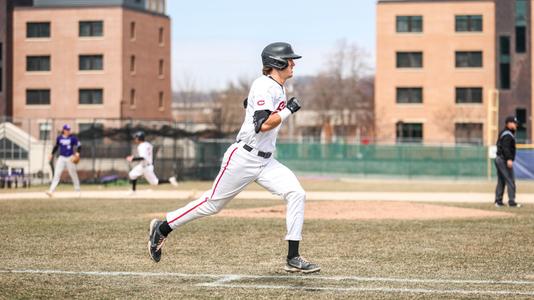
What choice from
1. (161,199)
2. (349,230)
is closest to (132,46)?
(161,199)

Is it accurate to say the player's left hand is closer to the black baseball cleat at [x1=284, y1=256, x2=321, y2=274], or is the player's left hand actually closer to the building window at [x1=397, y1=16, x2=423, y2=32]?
the black baseball cleat at [x1=284, y1=256, x2=321, y2=274]

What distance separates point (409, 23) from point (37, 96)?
101ft

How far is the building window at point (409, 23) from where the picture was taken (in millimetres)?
74062

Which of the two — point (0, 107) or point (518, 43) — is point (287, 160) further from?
point (0, 107)

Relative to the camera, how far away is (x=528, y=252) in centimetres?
1257

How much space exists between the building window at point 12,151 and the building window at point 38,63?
3181cm

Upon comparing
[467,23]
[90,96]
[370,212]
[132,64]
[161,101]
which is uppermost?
[467,23]

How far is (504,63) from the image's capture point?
241ft

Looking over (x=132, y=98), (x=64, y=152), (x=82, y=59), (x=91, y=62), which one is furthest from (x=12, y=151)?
(x=132, y=98)

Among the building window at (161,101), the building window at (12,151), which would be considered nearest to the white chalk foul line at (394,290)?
the building window at (12,151)

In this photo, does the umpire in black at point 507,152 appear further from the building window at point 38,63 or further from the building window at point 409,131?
the building window at point 38,63

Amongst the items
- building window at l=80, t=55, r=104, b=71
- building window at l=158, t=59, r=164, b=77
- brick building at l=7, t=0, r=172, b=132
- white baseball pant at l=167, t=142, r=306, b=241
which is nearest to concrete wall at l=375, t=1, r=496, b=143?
building window at l=158, t=59, r=164, b=77

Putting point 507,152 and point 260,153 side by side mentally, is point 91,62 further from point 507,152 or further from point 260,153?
point 260,153

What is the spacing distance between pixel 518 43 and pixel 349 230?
60354 millimetres
